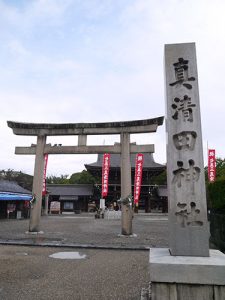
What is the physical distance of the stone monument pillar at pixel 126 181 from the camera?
1237 cm

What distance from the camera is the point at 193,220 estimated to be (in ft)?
13.1

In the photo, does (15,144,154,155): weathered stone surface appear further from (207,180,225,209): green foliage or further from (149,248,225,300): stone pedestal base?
(149,248,225,300): stone pedestal base

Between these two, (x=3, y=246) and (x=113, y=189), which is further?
(x=113, y=189)

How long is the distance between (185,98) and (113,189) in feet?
103

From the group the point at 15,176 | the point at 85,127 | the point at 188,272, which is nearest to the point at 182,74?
the point at 188,272

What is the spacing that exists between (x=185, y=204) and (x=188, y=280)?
3.57 feet

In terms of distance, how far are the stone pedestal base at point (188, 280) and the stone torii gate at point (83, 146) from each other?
359 inches

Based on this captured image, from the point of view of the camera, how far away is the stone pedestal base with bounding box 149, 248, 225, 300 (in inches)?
128

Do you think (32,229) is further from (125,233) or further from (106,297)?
(106,297)

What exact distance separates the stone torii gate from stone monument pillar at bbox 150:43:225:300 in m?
8.44

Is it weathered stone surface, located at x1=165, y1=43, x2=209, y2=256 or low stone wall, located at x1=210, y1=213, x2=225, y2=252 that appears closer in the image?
weathered stone surface, located at x1=165, y1=43, x2=209, y2=256

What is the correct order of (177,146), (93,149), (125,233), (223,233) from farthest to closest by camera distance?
(93,149), (125,233), (223,233), (177,146)

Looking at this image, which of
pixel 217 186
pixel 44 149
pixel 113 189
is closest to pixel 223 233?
pixel 217 186

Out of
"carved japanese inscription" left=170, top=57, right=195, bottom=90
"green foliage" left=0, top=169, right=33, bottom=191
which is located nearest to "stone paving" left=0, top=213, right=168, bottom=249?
"carved japanese inscription" left=170, top=57, right=195, bottom=90
